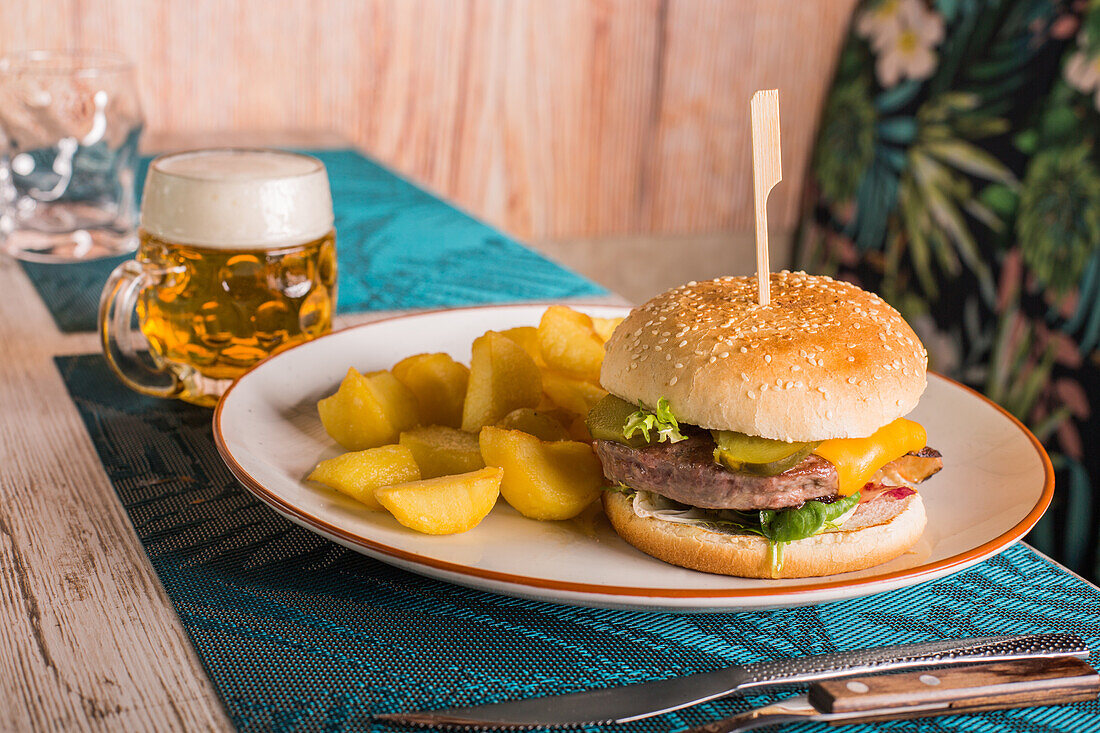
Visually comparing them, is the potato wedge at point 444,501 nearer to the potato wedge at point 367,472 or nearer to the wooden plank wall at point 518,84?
the potato wedge at point 367,472

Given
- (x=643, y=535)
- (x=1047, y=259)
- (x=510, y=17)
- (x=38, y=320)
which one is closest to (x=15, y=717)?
(x=643, y=535)

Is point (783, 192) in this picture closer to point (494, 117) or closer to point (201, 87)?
point (494, 117)

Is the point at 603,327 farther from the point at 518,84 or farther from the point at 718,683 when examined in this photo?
the point at 518,84

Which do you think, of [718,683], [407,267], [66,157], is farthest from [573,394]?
[66,157]

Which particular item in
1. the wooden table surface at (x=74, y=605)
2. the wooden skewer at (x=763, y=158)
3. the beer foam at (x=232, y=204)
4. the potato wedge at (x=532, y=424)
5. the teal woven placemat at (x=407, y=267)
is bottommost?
the wooden table surface at (x=74, y=605)

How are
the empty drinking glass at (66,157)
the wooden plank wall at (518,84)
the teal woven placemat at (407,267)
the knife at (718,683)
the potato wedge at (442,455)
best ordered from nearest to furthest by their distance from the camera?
the knife at (718,683), the potato wedge at (442,455), the teal woven placemat at (407,267), the empty drinking glass at (66,157), the wooden plank wall at (518,84)

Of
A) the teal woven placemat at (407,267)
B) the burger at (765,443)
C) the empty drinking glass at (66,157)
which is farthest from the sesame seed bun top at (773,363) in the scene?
the empty drinking glass at (66,157)

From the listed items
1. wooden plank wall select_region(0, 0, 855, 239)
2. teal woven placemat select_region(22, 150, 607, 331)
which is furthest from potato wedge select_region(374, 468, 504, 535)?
wooden plank wall select_region(0, 0, 855, 239)
